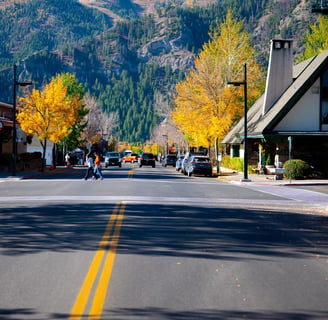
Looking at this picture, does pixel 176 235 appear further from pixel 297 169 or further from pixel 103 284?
pixel 297 169

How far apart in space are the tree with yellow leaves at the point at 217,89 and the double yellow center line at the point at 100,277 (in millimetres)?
41304

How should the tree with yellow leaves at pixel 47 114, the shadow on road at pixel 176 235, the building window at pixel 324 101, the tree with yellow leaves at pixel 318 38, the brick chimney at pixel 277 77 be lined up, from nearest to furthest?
the shadow on road at pixel 176 235, the building window at pixel 324 101, the brick chimney at pixel 277 77, the tree with yellow leaves at pixel 47 114, the tree with yellow leaves at pixel 318 38

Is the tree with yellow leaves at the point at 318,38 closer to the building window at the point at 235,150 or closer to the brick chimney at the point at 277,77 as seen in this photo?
the building window at the point at 235,150

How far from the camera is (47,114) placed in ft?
191

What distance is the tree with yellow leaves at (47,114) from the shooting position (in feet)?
188

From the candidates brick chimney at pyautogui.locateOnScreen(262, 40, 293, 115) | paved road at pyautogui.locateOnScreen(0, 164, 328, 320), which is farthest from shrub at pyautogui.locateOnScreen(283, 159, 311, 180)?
paved road at pyautogui.locateOnScreen(0, 164, 328, 320)

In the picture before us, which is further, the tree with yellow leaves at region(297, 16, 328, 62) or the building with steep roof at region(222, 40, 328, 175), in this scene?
the tree with yellow leaves at region(297, 16, 328, 62)

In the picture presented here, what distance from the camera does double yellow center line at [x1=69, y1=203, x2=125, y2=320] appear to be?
6.39m

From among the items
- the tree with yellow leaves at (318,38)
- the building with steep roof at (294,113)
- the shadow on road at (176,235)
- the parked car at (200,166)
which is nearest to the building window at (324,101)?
the building with steep roof at (294,113)

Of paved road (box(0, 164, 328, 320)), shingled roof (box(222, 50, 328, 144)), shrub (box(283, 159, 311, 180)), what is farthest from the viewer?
shingled roof (box(222, 50, 328, 144))

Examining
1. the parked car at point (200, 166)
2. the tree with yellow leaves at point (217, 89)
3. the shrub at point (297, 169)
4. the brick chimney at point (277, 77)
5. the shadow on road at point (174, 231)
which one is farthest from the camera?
the tree with yellow leaves at point (217, 89)

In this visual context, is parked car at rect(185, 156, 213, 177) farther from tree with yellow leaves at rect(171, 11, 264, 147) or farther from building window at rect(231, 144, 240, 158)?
building window at rect(231, 144, 240, 158)

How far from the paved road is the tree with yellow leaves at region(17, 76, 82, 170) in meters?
41.1

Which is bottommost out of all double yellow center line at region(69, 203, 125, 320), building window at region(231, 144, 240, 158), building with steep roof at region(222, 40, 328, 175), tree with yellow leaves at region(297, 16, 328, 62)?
double yellow center line at region(69, 203, 125, 320)
